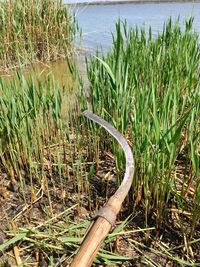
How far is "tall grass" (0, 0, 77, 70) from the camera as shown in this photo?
16.1 ft

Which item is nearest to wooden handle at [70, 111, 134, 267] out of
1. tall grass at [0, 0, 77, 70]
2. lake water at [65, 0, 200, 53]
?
lake water at [65, 0, 200, 53]

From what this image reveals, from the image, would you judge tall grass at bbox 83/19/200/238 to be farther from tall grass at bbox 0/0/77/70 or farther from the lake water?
tall grass at bbox 0/0/77/70

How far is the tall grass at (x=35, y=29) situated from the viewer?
490cm

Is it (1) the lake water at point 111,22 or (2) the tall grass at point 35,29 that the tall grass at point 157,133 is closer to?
(1) the lake water at point 111,22

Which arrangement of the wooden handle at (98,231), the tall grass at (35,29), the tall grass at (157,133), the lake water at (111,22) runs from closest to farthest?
the wooden handle at (98,231) < the tall grass at (157,133) < the tall grass at (35,29) < the lake water at (111,22)

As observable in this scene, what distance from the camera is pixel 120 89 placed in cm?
162

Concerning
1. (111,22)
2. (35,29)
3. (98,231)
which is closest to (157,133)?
(98,231)

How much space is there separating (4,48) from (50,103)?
334cm

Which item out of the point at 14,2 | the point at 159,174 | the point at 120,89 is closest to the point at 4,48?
the point at 14,2

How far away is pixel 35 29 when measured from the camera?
5.37 meters

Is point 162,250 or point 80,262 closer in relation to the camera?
point 80,262

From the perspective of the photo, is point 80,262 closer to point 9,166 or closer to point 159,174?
point 159,174

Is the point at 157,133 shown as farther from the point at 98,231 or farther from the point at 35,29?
the point at 35,29

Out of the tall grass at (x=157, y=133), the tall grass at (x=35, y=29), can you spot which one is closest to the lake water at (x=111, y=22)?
the tall grass at (x=35, y=29)
